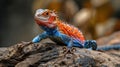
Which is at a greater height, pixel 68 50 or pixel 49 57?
pixel 68 50

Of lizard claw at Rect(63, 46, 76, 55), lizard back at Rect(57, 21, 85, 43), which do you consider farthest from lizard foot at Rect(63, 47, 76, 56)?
lizard back at Rect(57, 21, 85, 43)

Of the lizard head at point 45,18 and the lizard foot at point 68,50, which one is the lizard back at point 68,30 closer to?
the lizard head at point 45,18

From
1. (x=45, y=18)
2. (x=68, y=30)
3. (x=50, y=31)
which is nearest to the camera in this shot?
(x=45, y=18)

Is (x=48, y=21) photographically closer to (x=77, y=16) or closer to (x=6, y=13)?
(x=77, y=16)

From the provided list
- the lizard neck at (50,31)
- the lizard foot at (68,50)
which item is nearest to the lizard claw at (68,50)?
the lizard foot at (68,50)

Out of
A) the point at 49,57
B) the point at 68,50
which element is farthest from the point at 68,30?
the point at 49,57

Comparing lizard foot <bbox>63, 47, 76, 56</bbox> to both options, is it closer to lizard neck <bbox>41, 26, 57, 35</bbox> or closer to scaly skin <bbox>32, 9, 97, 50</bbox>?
scaly skin <bbox>32, 9, 97, 50</bbox>

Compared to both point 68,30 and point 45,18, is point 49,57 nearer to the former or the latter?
point 45,18

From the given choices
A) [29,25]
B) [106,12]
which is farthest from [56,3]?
[29,25]
